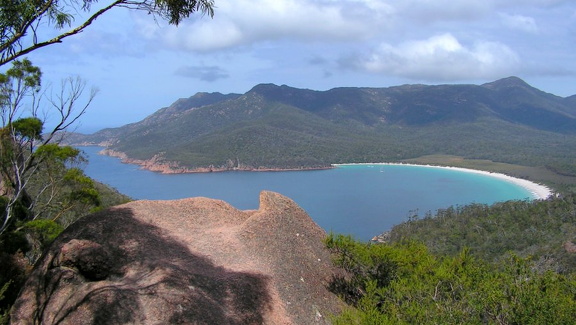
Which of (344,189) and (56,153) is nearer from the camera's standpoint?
(56,153)

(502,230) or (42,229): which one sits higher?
(42,229)

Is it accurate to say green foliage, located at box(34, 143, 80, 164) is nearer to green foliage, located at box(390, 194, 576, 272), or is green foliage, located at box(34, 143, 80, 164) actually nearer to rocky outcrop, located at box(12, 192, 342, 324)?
rocky outcrop, located at box(12, 192, 342, 324)

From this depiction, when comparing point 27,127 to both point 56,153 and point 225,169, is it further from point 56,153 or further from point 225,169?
point 225,169

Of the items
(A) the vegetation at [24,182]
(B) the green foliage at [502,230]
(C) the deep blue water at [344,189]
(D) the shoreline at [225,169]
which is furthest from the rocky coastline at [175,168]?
(A) the vegetation at [24,182]

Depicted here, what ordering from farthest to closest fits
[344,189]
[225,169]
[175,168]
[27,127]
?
[225,169] → [175,168] → [344,189] → [27,127]

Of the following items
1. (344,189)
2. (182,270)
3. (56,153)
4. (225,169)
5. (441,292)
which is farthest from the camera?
(225,169)

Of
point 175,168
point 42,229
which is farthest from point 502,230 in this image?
point 175,168

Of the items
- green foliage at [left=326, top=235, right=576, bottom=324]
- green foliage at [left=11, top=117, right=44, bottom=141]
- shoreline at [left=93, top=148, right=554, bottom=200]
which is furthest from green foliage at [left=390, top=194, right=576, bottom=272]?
shoreline at [left=93, top=148, right=554, bottom=200]

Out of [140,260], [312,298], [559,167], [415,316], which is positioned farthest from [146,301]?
[559,167]
